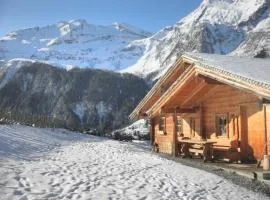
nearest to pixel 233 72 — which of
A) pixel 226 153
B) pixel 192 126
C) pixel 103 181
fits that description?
pixel 226 153

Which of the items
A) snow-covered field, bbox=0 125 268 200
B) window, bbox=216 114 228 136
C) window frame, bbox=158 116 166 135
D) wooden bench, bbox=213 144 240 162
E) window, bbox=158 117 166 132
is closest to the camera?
snow-covered field, bbox=0 125 268 200

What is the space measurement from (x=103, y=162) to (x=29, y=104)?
5373 inches

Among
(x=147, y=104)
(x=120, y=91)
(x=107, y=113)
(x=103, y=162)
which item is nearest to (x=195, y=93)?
(x=103, y=162)

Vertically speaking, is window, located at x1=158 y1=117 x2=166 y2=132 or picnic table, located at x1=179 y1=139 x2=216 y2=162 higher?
window, located at x1=158 y1=117 x2=166 y2=132

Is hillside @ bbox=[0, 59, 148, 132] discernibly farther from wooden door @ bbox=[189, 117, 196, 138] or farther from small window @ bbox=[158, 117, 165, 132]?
wooden door @ bbox=[189, 117, 196, 138]

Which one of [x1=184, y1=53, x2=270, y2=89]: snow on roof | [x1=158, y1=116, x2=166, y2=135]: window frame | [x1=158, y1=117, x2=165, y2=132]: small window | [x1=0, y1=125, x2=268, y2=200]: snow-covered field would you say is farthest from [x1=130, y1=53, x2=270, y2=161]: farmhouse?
[x1=158, y1=117, x2=165, y2=132]: small window

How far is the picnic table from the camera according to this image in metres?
19.5

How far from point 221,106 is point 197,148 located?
2199 mm

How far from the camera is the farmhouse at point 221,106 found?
16.0 meters

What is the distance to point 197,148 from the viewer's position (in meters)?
20.9

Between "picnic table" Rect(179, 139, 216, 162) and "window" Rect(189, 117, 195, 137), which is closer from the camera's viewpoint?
"picnic table" Rect(179, 139, 216, 162)

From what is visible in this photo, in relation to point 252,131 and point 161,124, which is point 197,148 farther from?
point 161,124

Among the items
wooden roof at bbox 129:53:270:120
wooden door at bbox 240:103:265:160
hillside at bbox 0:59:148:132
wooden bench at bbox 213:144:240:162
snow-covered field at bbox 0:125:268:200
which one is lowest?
snow-covered field at bbox 0:125:268:200

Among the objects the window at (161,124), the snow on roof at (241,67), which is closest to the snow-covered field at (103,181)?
the snow on roof at (241,67)
